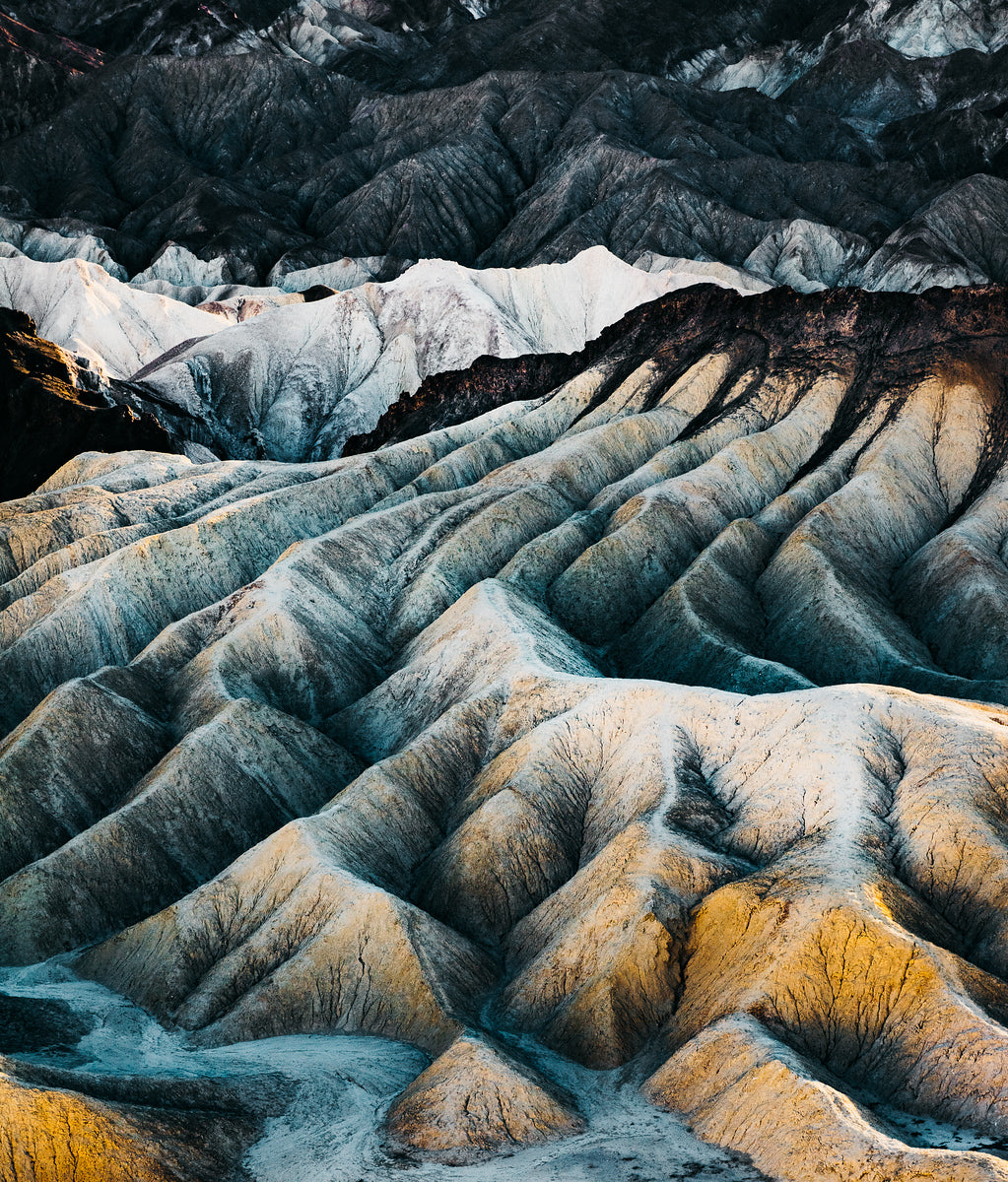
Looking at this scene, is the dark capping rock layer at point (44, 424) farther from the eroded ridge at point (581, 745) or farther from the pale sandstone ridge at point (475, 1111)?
the pale sandstone ridge at point (475, 1111)

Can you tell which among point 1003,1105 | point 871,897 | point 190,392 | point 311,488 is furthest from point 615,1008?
point 190,392

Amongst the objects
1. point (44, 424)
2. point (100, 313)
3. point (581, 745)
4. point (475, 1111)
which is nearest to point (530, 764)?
point (581, 745)

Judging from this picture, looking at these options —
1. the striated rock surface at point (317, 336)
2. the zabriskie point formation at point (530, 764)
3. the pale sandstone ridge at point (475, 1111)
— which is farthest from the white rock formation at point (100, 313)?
the pale sandstone ridge at point (475, 1111)

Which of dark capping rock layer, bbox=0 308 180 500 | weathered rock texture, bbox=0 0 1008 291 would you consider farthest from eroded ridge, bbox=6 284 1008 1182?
weathered rock texture, bbox=0 0 1008 291

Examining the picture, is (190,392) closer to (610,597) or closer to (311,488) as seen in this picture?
(311,488)

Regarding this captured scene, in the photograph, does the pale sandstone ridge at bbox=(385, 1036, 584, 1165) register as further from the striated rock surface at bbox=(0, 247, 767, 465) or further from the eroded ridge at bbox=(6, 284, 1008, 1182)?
the striated rock surface at bbox=(0, 247, 767, 465)

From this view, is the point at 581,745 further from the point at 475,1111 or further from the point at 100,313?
the point at 100,313
